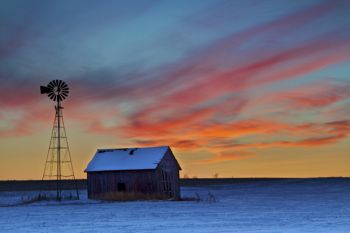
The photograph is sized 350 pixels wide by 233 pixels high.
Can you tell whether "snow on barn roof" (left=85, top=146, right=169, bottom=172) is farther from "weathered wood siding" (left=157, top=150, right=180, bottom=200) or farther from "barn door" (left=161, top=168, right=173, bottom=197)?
"barn door" (left=161, top=168, right=173, bottom=197)

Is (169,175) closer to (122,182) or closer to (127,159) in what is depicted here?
(127,159)

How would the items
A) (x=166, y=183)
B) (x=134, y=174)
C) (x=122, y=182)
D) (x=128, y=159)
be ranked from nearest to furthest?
1. (x=134, y=174)
2. (x=122, y=182)
3. (x=166, y=183)
4. (x=128, y=159)

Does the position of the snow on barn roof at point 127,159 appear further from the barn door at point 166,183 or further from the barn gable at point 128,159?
the barn door at point 166,183

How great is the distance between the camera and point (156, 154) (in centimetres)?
5241

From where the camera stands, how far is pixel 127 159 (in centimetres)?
5316

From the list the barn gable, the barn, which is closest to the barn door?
the barn

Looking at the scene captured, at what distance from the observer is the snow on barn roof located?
51.6 metres

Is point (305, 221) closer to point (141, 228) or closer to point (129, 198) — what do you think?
point (141, 228)

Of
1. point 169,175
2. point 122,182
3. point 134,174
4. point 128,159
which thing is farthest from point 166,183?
point 128,159

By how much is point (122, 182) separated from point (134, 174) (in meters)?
1.54

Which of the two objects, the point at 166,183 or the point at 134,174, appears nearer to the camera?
the point at 134,174

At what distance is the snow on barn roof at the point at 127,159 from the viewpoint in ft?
169

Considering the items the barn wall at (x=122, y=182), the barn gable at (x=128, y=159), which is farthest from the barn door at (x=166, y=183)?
the barn gable at (x=128, y=159)

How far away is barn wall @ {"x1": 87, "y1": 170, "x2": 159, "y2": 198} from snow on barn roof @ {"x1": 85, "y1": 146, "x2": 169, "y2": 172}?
492 millimetres
